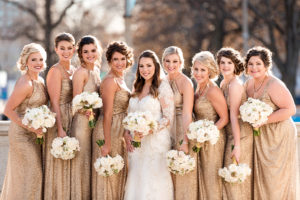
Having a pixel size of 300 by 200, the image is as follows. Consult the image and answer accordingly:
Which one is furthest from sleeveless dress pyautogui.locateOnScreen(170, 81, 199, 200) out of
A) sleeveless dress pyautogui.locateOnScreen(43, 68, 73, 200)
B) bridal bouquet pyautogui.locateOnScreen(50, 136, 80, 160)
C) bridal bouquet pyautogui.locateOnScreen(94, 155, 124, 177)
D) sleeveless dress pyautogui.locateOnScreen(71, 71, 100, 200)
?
sleeveless dress pyautogui.locateOnScreen(43, 68, 73, 200)

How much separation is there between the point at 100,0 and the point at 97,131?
27.1 meters

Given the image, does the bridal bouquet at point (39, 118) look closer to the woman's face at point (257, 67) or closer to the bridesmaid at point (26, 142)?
the bridesmaid at point (26, 142)

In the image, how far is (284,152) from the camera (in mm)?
7117

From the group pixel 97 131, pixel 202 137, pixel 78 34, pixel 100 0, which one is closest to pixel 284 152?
pixel 202 137

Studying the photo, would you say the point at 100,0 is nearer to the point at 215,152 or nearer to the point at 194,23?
the point at 194,23

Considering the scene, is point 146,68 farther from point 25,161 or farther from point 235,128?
point 25,161

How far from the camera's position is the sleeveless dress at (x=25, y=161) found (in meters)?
7.22

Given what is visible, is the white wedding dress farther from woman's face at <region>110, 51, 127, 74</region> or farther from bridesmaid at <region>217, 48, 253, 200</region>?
bridesmaid at <region>217, 48, 253, 200</region>

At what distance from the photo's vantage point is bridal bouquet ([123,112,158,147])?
6609 millimetres

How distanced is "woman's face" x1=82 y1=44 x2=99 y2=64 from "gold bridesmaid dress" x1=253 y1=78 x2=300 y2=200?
2535mm

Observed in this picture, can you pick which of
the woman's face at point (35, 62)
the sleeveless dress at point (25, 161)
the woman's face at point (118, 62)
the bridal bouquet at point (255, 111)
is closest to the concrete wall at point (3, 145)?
the sleeveless dress at point (25, 161)

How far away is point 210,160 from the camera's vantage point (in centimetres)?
714

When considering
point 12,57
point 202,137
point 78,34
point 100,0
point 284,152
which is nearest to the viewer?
point 202,137

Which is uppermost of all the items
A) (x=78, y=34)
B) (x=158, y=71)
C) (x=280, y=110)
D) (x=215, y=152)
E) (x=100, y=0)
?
(x=100, y=0)
